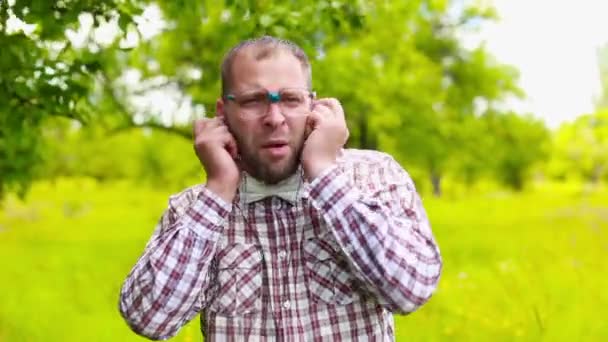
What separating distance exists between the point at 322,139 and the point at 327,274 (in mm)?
462

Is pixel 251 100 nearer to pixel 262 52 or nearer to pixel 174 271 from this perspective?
pixel 262 52

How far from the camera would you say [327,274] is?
2.49m

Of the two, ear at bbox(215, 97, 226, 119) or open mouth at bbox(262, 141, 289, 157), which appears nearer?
open mouth at bbox(262, 141, 289, 157)

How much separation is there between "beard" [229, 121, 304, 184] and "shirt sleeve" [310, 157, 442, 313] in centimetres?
16

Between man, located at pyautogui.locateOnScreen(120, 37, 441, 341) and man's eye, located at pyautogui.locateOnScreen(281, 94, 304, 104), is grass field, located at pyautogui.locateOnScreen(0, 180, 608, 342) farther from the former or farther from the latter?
man's eye, located at pyautogui.locateOnScreen(281, 94, 304, 104)

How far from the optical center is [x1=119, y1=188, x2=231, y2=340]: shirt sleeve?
2391 millimetres

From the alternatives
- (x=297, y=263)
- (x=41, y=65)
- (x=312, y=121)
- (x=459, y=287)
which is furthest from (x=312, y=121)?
(x=459, y=287)

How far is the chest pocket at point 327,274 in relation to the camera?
2.49m

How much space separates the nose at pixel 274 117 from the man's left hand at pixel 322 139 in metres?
0.11

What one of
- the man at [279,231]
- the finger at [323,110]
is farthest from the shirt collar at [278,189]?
the finger at [323,110]

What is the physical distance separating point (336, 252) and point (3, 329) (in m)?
6.01

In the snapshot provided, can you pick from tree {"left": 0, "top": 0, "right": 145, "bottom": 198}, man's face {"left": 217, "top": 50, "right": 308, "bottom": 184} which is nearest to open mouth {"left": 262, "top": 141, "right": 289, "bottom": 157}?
man's face {"left": 217, "top": 50, "right": 308, "bottom": 184}

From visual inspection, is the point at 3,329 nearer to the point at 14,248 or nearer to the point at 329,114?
the point at 329,114

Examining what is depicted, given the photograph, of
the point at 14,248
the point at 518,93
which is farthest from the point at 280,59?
the point at 518,93
